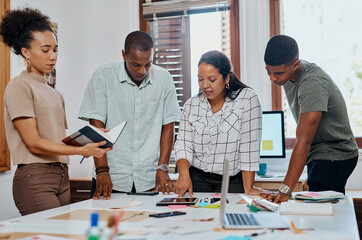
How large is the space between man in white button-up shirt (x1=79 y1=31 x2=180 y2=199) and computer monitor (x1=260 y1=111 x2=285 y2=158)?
4.11ft

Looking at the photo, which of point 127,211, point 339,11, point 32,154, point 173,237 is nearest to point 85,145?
point 32,154

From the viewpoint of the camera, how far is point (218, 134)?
6.36ft

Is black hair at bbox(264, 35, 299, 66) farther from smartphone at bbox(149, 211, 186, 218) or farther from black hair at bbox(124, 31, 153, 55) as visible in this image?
smartphone at bbox(149, 211, 186, 218)

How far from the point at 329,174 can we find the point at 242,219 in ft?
2.94

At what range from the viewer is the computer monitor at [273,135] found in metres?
3.21

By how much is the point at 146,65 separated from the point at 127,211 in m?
0.85

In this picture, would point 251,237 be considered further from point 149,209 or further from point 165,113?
point 165,113

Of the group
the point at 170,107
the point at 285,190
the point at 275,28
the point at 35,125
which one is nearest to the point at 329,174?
the point at 285,190

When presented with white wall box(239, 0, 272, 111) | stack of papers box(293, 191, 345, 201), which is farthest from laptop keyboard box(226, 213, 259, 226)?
white wall box(239, 0, 272, 111)

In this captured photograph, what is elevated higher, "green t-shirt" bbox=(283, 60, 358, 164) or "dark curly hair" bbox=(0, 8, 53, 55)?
"dark curly hair" bbox=(0, 8, 53, 55)

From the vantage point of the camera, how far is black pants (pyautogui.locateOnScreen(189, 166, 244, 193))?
6.41ft

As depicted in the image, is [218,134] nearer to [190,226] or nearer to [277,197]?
[277,197]

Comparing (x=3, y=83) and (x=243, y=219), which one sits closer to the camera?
(x=243, y=219)

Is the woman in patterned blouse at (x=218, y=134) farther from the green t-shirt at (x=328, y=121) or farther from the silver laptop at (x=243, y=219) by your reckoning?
the silver laptop at (x=243, y=219)
